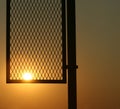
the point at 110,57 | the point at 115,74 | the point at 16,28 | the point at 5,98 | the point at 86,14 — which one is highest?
the point at 86,14

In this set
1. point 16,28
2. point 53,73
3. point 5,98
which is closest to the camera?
point 16,28

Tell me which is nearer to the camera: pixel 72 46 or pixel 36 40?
pixel 72 46

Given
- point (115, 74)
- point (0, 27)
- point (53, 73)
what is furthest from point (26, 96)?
point (115, 74)

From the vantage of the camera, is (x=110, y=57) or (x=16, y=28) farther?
(x=110, y=57)

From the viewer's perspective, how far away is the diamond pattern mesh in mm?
1078

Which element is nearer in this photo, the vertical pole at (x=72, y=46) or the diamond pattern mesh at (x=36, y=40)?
the vertical pole at (x=72, y=46)

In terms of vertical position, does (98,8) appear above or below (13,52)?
above

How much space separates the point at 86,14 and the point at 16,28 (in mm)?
597

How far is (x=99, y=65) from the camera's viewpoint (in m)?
1.50

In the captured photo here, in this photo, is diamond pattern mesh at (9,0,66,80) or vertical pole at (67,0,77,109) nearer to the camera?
vertical pole at (67,0,77,109)

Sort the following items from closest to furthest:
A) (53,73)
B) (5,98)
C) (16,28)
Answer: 1. (16,28)
2. (53,73)
3. (5,98)

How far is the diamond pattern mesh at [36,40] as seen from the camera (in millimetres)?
1078

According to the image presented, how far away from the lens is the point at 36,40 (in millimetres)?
1174

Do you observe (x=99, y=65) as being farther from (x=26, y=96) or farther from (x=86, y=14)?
(x=26, y=96)
